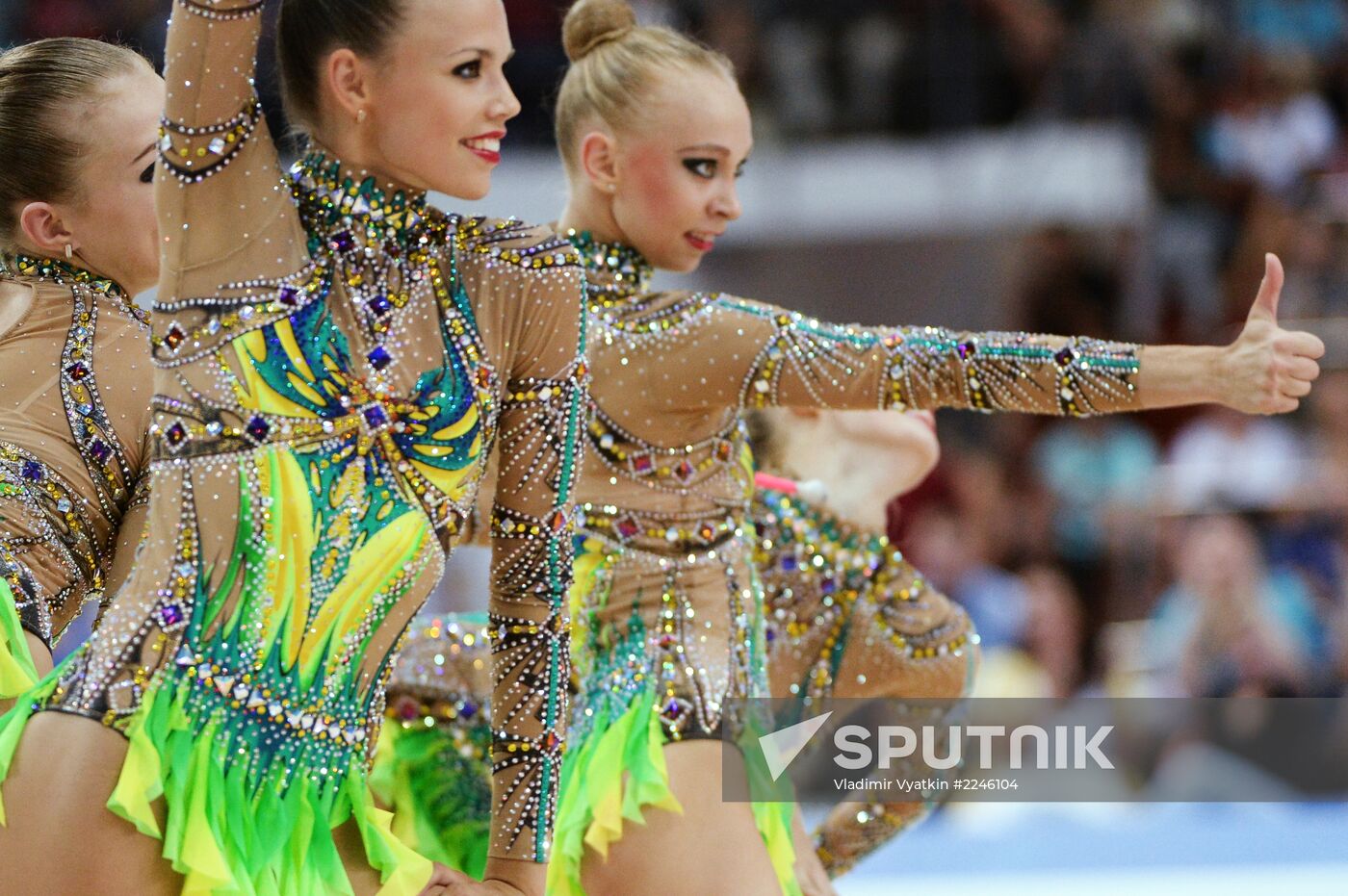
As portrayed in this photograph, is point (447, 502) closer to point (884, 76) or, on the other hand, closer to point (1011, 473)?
point (1011, 473)

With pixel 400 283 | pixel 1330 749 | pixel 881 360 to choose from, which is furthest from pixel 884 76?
pixel 400 283

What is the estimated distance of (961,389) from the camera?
7.72 ft

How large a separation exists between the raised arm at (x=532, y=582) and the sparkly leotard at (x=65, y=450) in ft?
1.63

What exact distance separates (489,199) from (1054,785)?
3.50 meters

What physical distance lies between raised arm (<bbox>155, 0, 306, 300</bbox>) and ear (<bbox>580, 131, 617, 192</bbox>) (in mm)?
954

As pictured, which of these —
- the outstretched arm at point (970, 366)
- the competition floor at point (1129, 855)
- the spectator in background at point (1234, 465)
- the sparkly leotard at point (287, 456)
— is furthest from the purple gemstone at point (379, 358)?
the spectator in background at point (1234, 465)

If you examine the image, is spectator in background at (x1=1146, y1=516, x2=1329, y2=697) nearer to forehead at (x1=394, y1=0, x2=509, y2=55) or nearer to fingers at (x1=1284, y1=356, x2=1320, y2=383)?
fingers at (x1=1284, y1=356, x2=1320, y2=383)

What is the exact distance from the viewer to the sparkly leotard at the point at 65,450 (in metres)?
2.12

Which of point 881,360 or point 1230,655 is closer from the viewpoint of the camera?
point 881,360

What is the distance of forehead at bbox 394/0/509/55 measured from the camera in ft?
6.05

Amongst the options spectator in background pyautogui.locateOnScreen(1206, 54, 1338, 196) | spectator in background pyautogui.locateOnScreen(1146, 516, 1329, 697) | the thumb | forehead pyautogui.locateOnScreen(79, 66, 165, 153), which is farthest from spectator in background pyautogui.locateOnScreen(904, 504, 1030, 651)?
forehead pyautogui.locateOnScreen(79, 66, 165, 153)

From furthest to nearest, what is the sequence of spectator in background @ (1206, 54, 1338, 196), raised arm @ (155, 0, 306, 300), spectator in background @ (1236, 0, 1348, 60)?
spectator in background @ (1236, 0, 1348, 60) < spectator in background @ (1206, 54, 1338, 196) < raised arm @ (155, 0, 306, 300)

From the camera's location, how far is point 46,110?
86.4 inches

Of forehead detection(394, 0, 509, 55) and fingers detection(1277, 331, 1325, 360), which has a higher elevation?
forehead detection(394, 0, 509, 55)
